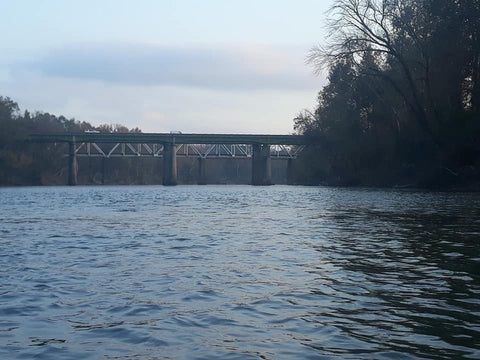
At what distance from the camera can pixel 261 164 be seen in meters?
126

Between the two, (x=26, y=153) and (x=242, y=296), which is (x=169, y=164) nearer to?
(x=26, y=153)

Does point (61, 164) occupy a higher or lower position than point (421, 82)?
lower

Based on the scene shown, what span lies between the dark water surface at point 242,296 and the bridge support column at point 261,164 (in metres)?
106

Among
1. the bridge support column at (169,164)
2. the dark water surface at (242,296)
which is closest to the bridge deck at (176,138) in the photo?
the bridge support column at (169,164)

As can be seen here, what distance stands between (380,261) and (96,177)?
143819 millimetres

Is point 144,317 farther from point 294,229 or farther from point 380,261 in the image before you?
point 294,229

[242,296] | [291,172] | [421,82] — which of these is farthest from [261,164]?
[242,296]

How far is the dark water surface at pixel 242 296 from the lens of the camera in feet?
24.5

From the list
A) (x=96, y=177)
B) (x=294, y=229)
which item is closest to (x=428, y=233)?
(x=294, y=229)

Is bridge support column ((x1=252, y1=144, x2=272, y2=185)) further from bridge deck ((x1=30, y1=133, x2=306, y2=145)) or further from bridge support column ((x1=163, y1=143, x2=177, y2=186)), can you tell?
bridge support column ((x1=163, y1=143, x2=177, y2=186))

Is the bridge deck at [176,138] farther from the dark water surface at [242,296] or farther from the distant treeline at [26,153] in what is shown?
the dark water surface at [242,296]

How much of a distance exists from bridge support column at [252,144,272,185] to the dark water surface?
106 meters

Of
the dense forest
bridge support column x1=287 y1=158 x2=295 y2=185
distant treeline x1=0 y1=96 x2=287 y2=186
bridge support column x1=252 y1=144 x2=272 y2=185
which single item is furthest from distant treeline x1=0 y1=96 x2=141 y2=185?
the dense forest

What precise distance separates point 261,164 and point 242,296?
116m
